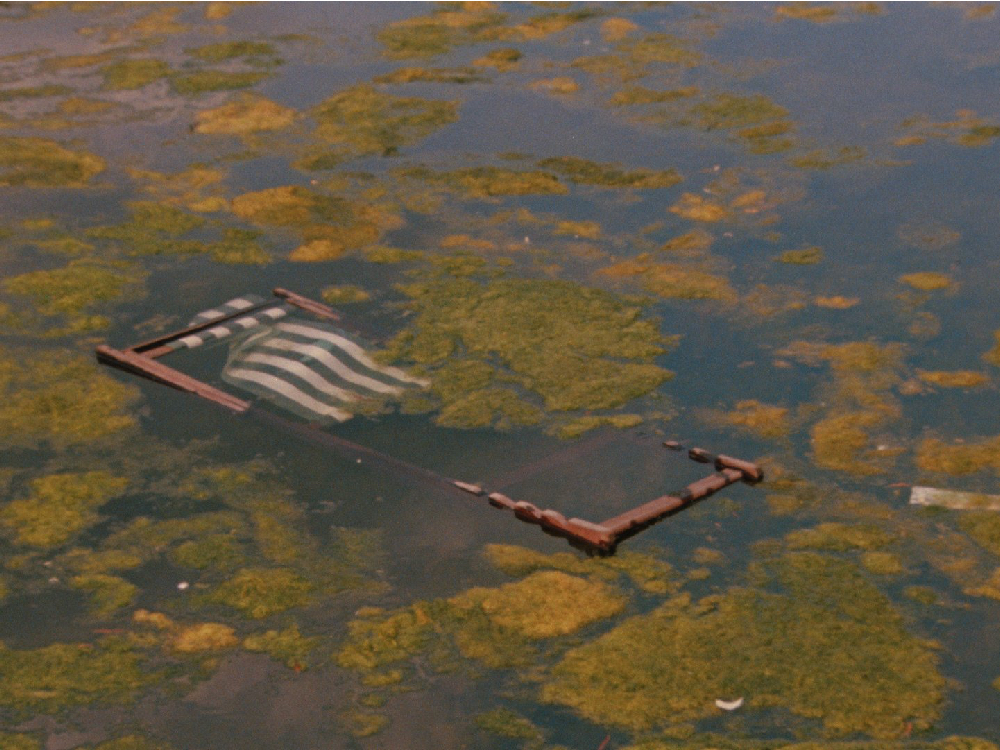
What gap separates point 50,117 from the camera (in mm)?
15805

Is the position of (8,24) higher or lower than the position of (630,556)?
higher

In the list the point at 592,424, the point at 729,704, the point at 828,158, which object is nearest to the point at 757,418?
the point at 592,424

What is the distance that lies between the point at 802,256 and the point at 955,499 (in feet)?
12.4

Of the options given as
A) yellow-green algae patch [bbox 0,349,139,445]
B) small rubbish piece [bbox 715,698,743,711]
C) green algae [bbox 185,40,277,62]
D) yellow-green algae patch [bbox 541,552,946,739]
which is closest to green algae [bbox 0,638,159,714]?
yellow-green algae patch [bbox 541,552,946,739]

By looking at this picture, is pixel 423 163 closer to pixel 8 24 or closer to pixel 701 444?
pixel 701 444

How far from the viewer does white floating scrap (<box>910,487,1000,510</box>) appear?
317 inches

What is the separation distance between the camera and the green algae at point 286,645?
705cm

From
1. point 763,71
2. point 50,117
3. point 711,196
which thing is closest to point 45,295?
point 50,117

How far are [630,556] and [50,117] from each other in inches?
427

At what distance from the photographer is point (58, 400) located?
983cm

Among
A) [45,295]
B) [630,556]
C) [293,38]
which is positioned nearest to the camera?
[630,556]

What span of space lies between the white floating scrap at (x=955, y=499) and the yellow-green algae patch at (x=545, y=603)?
210 centimetres

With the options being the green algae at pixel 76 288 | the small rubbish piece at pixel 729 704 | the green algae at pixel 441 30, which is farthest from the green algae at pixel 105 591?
the green algae at pixel 441 30

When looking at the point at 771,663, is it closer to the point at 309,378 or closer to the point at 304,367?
the point at 309,378
